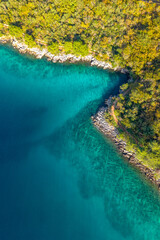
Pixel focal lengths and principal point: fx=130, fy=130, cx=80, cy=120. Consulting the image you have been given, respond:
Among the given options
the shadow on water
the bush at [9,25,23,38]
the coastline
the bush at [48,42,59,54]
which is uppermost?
the bush at [9,25,23,38]

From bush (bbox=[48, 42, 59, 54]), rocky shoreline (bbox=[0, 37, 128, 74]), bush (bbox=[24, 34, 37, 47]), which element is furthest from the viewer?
rocky shoreline (bbox=[0, 37, 128, 74])

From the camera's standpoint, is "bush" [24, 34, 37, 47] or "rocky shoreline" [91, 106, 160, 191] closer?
"rocky shoreline" [91, 106, 160, 191]

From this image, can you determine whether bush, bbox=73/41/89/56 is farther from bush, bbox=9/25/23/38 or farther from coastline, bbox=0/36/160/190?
bush, bbox=9/25/23/38

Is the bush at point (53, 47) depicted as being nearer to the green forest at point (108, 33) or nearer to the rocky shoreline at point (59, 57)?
the green forest at point (108, 33)

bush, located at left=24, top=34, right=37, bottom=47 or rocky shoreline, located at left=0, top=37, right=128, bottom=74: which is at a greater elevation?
bush, located at left=24, top=34, right=37, bottom=47

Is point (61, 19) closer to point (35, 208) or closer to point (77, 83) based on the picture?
point (77, 83)

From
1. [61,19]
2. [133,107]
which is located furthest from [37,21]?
[133,107]

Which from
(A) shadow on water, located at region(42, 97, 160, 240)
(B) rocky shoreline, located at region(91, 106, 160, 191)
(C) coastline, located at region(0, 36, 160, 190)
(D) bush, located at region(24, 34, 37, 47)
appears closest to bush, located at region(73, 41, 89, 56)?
(C) coastline, located at region(0, 36, 160, 190)
